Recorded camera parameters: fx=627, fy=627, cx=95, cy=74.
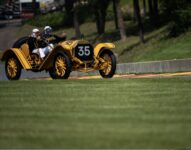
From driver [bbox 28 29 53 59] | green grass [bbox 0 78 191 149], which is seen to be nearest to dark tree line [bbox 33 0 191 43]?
driver [bbox 28 29 53 59]

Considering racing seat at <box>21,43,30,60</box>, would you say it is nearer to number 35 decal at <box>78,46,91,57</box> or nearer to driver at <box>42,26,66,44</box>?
driver at <box>42,26,66,44</box>

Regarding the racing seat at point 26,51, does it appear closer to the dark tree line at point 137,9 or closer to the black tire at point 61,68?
the black tire at point 61,68

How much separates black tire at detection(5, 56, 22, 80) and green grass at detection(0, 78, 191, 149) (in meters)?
6.24

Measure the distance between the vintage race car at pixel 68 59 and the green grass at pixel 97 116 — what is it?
14.4ft

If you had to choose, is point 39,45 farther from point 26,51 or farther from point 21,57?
point 21,57

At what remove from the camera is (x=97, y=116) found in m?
8.81

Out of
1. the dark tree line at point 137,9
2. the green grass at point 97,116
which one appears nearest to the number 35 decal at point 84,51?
the green grass at point 97,116

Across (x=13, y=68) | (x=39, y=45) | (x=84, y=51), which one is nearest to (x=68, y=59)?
(x=84, y=51)

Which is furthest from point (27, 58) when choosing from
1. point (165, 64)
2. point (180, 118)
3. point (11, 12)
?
point (11, 12)

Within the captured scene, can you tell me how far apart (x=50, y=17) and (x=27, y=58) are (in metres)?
48.0

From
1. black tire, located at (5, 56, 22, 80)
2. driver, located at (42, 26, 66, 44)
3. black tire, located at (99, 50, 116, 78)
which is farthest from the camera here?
black tire, located at (5, 56, 22, 80)

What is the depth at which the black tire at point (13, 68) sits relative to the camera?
64.2 feet

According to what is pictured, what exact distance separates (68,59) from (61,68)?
463 mm

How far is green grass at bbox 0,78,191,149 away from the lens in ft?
23.6
